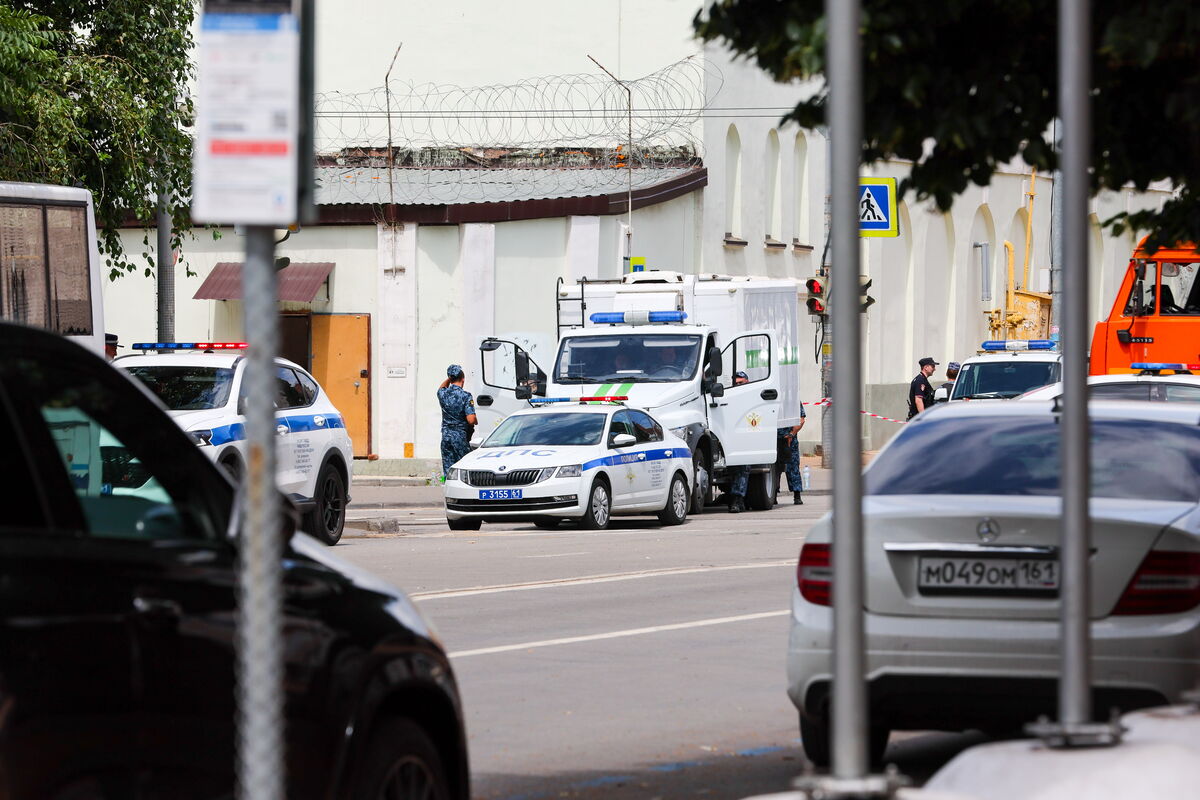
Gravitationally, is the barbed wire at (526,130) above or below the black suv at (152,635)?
above

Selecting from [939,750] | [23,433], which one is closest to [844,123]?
[23,433]

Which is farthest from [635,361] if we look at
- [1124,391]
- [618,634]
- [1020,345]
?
[618,634]

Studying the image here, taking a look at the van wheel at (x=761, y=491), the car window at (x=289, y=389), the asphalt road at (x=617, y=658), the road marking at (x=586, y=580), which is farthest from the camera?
the van wheel at (x=761, y=491)

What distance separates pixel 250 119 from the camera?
3541 millimetres

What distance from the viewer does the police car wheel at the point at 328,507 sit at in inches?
788

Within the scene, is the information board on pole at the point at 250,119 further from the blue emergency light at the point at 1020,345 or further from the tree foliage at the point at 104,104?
the blue emergency light at the point at 1020,345

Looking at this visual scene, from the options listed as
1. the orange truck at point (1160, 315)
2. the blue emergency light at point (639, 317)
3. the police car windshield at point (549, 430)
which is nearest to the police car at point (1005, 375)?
the orange truck at point (1160, 315)

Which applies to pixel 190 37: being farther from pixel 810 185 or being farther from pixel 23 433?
pixel 810 185

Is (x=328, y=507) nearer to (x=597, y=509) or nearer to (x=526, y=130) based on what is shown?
(x=597, y=509)

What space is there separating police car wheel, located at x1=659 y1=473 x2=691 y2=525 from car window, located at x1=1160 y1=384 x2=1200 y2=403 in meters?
7.08

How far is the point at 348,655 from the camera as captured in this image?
182 inches

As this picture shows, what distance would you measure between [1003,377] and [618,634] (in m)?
17.4

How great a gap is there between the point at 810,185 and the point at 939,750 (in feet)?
127

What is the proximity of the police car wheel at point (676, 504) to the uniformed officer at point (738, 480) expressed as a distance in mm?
2681
